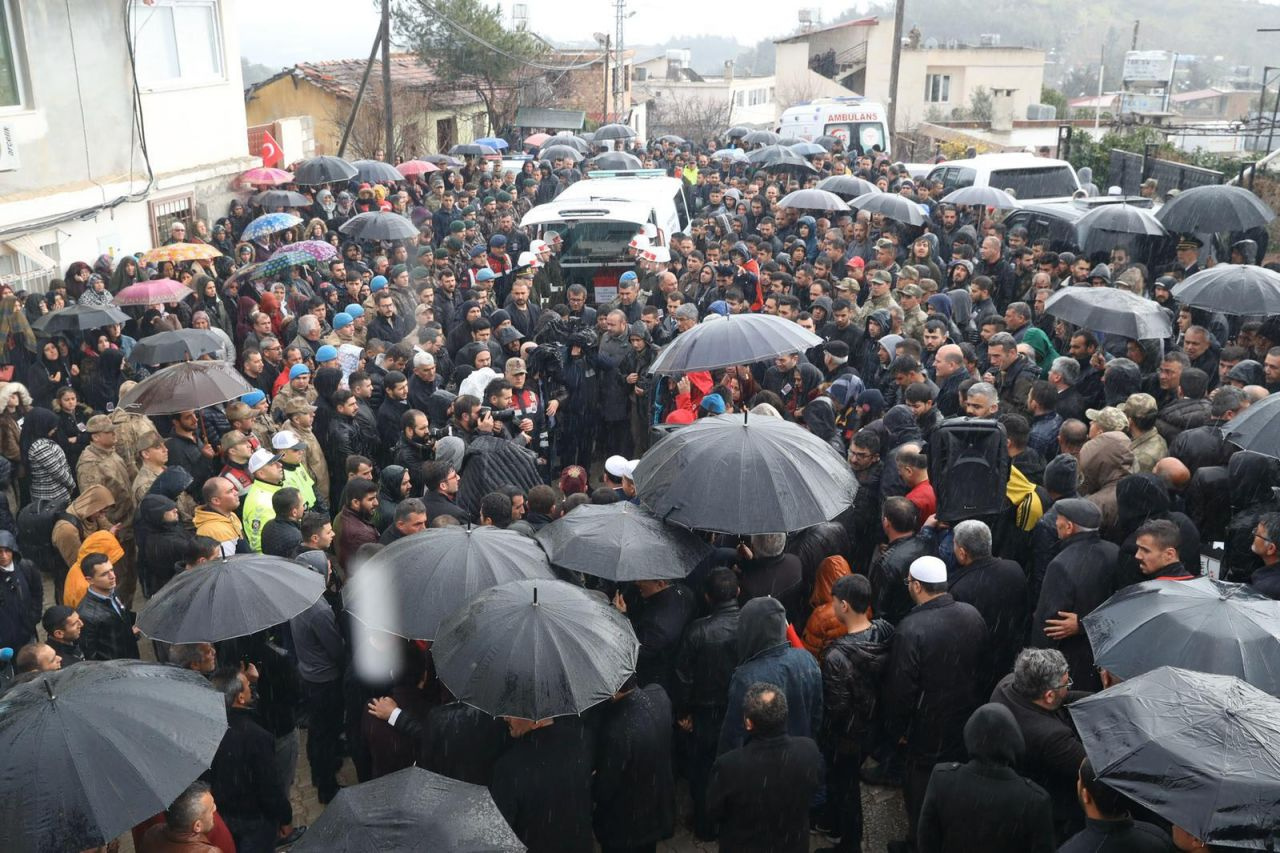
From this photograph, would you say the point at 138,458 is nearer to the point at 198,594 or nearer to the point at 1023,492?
the point at 198,594

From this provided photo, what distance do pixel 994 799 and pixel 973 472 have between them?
251 cm

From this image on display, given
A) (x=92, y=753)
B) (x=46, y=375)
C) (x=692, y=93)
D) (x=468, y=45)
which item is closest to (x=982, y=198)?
(x=46, y=375)

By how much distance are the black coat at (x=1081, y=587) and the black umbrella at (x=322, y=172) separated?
1417 cm

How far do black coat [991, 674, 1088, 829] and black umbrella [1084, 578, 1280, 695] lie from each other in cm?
34

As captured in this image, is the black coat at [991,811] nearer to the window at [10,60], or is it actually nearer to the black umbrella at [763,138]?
the window at [10,60]

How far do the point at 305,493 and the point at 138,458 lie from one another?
176 centimetres

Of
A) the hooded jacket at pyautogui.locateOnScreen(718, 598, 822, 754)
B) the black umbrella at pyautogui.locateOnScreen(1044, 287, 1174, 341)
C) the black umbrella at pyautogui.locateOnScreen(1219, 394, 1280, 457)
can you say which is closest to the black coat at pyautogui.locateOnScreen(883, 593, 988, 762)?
the hooded jacket at pyautogui.locateOnScreen(718, 598, 822, 754)

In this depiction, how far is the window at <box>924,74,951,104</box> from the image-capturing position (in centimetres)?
5850

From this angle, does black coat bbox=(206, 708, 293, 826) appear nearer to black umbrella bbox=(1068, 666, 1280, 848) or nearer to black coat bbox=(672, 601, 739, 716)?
black coat bbox=(672, 601, 739, 716)

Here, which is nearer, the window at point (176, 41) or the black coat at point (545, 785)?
the black coat at point (545, 785)

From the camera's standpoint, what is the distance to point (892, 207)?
13.8 m

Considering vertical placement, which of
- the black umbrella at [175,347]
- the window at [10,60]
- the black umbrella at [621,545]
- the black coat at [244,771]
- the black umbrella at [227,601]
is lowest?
the black coat at [244,771]

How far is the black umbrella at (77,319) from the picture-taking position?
31.5 ft

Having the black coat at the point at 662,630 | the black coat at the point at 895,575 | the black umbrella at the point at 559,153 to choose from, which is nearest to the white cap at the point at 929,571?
the black coat at the point at 895,575
